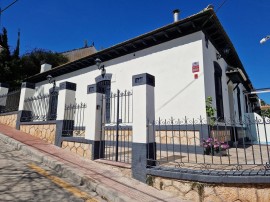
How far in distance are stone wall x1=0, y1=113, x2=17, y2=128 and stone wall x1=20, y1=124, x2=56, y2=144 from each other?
4.36 ft

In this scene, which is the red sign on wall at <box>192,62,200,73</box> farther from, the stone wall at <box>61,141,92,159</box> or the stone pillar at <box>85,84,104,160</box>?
the stone wall at <box>61,141,92,159</box>

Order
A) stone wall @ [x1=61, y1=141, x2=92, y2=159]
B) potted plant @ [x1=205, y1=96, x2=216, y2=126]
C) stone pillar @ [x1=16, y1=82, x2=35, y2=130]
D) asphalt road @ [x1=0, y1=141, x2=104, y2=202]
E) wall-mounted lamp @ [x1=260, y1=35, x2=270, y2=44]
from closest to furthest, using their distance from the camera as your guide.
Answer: asphalt road @ [x1=0, y1=141, x2=104, y2=202], stone wall @ [x1=61, y1=141, x2=92, y2=159], potted plant @ [x1=205, y1=96, x2=216, y2=126], wall-mounted lamp @ [x1=260, y1=35, x2=270, y2=44], stone pillar @ [x1=16, y1=82, x2=35, y2=130]

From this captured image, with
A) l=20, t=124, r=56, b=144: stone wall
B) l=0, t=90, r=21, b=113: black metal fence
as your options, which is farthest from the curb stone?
l=0, t=90, r=21, b=113: black metal fence

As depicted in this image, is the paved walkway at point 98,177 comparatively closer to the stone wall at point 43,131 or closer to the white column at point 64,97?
the stone wall at point 43,131

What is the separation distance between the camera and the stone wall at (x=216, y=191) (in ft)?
10.2

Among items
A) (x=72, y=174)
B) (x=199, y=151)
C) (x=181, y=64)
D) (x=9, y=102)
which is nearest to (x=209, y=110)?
(x=199, y=151)

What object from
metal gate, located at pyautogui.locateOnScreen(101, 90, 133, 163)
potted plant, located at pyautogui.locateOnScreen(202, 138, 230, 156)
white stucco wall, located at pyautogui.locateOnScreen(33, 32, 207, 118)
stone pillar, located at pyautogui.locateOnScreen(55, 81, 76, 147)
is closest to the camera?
metal gate, located at pyautogui.locateOnScreen(101, 90, 133, 163)

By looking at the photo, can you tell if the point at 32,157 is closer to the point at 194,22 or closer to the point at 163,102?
the point at 163,102

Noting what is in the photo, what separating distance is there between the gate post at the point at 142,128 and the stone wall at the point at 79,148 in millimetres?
1862

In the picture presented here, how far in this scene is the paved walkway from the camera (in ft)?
11.9

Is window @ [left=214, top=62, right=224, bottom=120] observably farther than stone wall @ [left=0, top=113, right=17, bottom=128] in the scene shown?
No

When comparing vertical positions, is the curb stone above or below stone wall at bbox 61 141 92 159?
below

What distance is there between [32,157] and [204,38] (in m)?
7.40

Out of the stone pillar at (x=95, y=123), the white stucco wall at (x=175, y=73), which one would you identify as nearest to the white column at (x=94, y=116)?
the stone pillar at (x=95, y=123)
